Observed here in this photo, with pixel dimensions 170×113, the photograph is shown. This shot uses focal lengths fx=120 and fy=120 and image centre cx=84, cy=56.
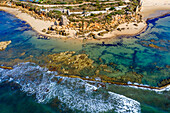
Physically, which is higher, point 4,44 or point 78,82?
point 4,44

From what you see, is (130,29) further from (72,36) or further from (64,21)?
(64,21)

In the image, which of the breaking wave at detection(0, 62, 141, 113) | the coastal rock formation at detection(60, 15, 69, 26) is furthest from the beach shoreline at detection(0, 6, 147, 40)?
the breaking wave at detection(0, 62, 141, 113)

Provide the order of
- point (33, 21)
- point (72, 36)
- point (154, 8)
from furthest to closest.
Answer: point (154, 8)
point (33, 21)
point (72, 36)

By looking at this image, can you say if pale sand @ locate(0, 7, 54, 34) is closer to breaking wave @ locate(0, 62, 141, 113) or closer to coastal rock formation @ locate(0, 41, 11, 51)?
coastal rock formation @ locate(0, 41, 11, 51)

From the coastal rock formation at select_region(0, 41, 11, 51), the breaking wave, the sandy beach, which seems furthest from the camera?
the sandy beach

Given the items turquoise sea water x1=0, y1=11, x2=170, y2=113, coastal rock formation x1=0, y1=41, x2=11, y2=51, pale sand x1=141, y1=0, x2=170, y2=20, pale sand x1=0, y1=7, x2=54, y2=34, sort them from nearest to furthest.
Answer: turquoise sea water x1=0, y1=11, x2=170, y2=113
coastal rock formation x1=0, y1=41, x2=11, y2=51
pale sand x1=0, y1=7, x2=54, y2=34
pale sand x1=141, y1=0, x2=170, y2=20

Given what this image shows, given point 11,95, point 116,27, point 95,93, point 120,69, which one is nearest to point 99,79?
point 95,93

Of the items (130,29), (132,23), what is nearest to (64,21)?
(130,29)

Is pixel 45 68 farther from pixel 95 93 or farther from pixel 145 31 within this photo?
pixel 145 31
